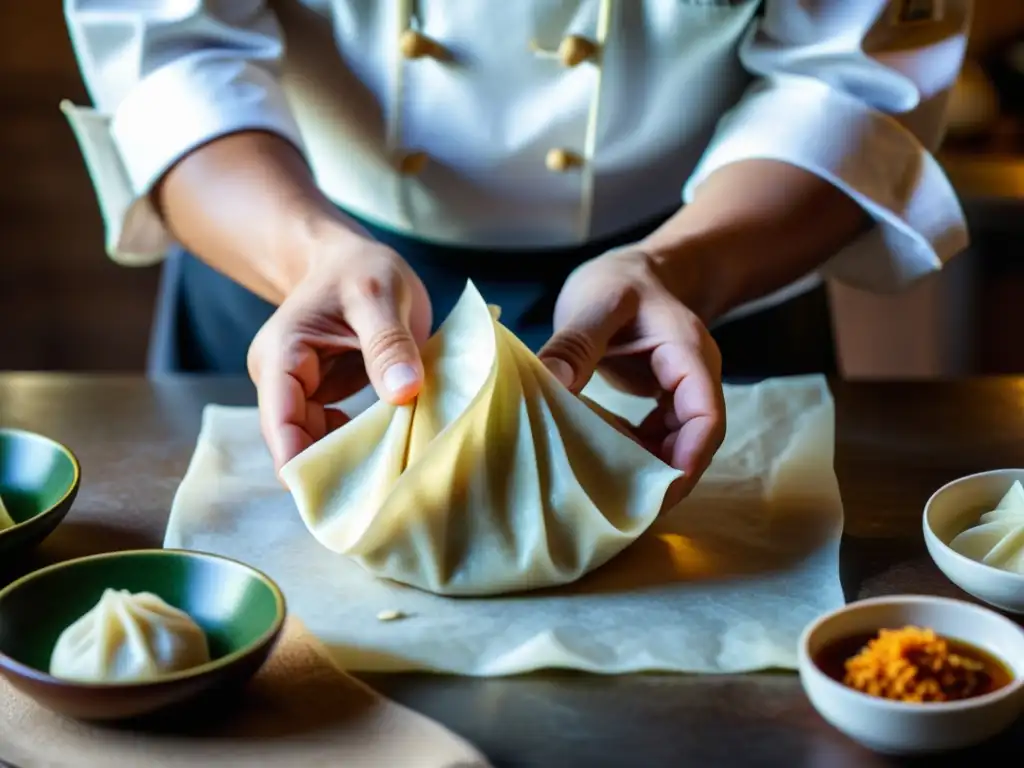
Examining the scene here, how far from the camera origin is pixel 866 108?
5.24 feet

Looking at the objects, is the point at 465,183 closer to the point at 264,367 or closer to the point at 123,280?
the point at 264,367

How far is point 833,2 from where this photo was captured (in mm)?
1614

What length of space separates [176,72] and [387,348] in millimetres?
583

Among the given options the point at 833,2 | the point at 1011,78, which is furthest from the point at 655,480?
the point at 1011,78

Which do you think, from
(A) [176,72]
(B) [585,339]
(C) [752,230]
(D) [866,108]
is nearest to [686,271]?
(C) [752,230]

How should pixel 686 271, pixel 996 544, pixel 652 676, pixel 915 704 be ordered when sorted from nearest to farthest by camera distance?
pixel 915 704, pixel 652 676, pixel 996 544, pixel 686 271

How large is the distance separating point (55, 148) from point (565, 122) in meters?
2.01

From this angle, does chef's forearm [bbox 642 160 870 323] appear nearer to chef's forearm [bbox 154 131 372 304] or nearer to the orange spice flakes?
chef's forearm [bbox 154 131 372 304]

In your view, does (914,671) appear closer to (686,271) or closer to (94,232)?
(686,271)

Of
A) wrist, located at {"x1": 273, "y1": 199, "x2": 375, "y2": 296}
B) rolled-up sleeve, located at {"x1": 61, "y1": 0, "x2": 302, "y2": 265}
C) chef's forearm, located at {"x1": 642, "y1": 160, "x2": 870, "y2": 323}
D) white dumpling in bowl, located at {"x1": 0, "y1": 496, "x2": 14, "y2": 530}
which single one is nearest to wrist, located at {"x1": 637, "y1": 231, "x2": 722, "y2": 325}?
chef's forearm, located at {"x1": 642, "y1": 160, "x2": 870, "y2": 323}

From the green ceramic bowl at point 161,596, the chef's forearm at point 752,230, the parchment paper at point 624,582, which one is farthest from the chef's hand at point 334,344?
the chef's forearm at point 752,230

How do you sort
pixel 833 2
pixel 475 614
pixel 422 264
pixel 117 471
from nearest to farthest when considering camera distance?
pixel 475 614 < pixel 117 471 < pixel 833 2 < pixel 422 264

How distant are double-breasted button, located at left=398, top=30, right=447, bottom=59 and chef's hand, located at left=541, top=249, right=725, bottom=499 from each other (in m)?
0.37

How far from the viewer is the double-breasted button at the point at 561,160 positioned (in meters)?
1.65
